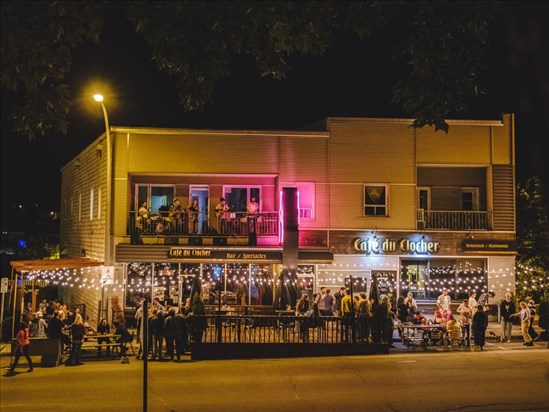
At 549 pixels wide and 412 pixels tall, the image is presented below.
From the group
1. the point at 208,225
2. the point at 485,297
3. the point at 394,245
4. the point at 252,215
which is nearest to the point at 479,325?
the point at 485,297

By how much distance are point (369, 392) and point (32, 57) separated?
9.87m

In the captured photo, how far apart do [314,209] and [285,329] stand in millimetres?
7525

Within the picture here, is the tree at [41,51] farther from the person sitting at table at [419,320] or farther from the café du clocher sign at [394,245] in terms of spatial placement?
the café du clocher sign at [394,245]

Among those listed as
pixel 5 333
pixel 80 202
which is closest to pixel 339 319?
pixel 5 333

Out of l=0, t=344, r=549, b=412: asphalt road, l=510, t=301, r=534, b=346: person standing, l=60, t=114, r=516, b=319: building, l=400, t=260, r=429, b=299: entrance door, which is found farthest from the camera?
l=400, t=260, r=429, b=299: entrance door

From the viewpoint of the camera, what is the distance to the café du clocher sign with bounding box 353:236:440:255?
26.0 metres

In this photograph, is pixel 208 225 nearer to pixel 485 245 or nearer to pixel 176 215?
pixel 176 215

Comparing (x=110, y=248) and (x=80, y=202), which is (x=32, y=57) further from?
(x=80, y=202)

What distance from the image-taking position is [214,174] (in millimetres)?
25938

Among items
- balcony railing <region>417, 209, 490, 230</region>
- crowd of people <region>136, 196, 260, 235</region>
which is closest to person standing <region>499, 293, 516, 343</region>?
balcony railing <region>417, 209, 490, 230</region>

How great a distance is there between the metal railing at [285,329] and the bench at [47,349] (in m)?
3.93

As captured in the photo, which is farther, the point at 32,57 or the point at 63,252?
the point at 63,252

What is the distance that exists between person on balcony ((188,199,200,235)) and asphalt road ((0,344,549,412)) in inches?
305

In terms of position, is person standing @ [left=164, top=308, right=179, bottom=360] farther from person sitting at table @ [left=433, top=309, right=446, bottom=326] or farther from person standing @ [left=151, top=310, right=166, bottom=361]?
person sitting at table @ [left=433, top=309, right=446, bottom=326]
